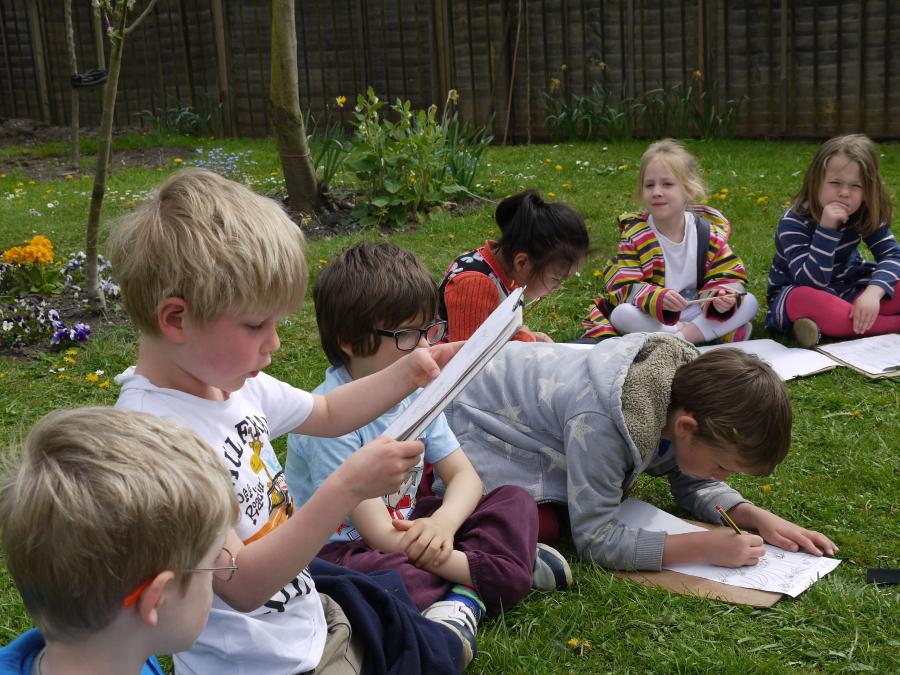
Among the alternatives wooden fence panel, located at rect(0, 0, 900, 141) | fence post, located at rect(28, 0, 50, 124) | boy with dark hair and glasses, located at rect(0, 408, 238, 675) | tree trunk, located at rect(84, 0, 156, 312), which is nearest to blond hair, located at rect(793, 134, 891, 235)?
tree trunk, located at rect(84, 0, 156, 312)

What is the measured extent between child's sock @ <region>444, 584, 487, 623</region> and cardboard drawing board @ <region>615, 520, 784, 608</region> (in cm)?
A: 44

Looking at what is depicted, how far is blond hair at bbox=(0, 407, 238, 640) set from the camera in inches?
50.2

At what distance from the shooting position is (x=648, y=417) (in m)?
2.67

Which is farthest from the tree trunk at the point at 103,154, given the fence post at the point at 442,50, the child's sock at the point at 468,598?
the fence post at the point at 442,50

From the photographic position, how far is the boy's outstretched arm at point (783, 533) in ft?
9.22

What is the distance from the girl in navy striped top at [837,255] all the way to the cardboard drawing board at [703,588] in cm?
222

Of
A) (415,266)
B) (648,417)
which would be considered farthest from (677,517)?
(415,266)

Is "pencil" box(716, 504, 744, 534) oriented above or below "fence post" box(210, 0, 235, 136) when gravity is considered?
below

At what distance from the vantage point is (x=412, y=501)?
2805 mm

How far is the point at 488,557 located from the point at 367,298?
2.43 feet

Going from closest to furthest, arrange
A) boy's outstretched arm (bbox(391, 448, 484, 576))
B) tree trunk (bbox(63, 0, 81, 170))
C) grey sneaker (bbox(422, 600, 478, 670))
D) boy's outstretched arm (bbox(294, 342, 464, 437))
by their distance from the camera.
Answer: boy's outstretched arm (bbox(294, 342, 464, 437)), grey sneaker (bbox(422, 600, 478, 670)), boy's outstretched arm (bbox(391, 448, 484, 576)), tree trunk (bbox(63, 0, 81, 170))

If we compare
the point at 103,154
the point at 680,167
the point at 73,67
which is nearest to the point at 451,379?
the point at 680,167

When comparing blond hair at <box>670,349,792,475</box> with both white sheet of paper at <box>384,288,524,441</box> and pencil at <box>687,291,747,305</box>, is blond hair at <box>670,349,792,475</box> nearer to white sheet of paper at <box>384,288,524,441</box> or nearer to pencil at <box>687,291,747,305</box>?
white sheet of paper at <box>384,288,524,441</box>

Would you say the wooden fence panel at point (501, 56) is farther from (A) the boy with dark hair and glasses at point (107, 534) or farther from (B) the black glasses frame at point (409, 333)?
(A) the boy with dark hair and glasses at point (107, 534)
